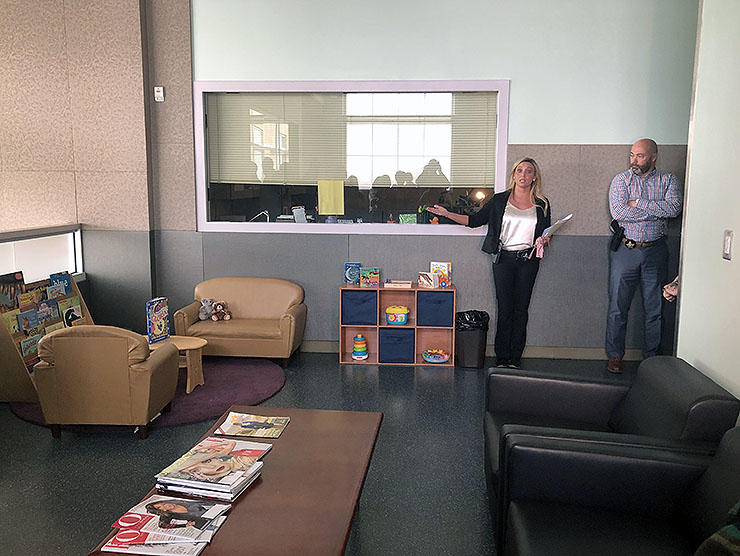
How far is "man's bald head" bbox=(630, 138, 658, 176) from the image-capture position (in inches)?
223

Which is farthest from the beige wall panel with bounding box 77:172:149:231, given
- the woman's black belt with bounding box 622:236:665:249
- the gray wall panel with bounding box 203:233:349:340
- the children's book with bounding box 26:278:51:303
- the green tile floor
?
the woman's black belt with bounding box 622:236:665:249

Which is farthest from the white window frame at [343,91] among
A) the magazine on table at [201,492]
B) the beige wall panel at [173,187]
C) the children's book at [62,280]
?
the magazine on table at [201,492]

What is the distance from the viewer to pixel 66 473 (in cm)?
376

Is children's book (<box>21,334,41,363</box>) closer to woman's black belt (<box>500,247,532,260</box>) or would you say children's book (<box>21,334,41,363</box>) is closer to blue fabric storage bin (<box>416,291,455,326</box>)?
blue fabric storage bin (<box>416,291,455,326</box>)

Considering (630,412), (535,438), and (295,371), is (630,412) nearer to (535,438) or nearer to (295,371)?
(535,438)

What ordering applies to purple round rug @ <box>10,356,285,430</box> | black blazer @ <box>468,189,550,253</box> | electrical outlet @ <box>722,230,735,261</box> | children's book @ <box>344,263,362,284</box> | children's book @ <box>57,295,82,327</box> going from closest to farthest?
electrical outlet @ <box>722,230,735,261</box> → purple round rug @ <box>10,356,285,430</box> → children's book @ <box>57,295,82,327</box> → black blazer @ <box>468,189,550,253</box> → children's book @ <box>344,263,362,284</box>

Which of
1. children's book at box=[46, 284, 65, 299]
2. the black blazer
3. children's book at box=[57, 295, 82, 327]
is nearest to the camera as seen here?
children's book at box=[46, 284, 65, 299]

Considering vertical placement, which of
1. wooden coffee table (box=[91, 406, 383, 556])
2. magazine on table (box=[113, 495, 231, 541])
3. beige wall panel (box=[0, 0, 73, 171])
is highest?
beige wall panel (box=[0, 0, 73, 171])

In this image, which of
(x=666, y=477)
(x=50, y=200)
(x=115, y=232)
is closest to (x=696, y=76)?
(x=666, y=477)

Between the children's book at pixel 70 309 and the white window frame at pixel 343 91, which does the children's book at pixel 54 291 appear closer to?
the children's book at pixel 70 309

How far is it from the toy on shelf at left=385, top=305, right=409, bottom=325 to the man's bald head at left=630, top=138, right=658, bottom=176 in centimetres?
232

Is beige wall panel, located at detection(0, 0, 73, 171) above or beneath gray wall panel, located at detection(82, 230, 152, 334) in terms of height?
above

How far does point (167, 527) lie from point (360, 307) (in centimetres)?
387

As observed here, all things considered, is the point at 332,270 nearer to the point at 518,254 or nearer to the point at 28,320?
the point at 518,254
